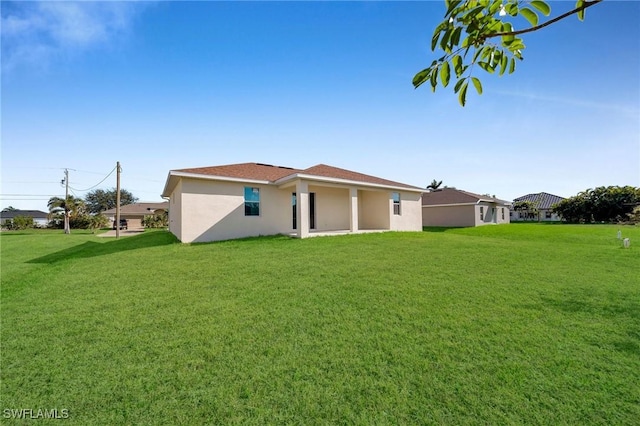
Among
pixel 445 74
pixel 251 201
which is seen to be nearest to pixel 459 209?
pixel 251 201

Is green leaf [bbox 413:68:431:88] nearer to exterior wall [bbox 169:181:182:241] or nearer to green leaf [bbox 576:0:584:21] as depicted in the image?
green leaf [bbox 576:0:584:21]

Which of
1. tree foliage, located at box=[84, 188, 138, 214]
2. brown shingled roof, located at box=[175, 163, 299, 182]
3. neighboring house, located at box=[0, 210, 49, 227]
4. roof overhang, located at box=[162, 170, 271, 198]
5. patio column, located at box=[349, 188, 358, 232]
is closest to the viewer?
roof overhang, located at box=[162, 170, 271, 198]

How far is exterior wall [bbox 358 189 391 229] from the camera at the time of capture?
17.9 m

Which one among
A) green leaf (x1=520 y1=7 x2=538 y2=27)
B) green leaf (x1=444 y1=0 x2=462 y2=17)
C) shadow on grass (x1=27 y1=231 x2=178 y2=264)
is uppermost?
green leaf (x1=444 y1=0 x2=462 y2=17)

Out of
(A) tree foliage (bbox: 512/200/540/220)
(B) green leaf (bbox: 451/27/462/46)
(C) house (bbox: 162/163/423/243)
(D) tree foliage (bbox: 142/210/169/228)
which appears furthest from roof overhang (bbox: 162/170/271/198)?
(A) tree foliage (bbox: 512/200/540/220)

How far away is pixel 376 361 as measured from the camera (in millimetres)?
3143

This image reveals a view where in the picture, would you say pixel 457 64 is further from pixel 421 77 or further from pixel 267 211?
pixel 267 211

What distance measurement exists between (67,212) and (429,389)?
42.0m

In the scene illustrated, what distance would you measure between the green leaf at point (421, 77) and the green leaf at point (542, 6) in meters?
0.50

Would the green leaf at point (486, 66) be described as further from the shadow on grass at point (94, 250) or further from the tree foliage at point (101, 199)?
the tree foliage at point (101, 199)

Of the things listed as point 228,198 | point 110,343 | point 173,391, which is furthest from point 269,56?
point 173,391

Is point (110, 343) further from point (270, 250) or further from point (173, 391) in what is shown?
point (270, 250)

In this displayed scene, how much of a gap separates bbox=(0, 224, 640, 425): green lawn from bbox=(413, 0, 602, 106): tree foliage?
8.74ft

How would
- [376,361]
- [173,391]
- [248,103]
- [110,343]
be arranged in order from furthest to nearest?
[248,103] < [110,343] < [376,361] < [173,391]
